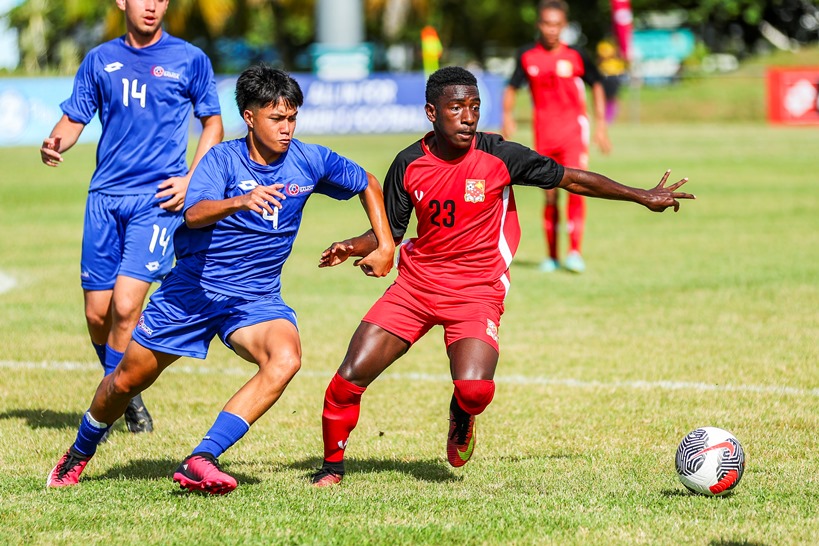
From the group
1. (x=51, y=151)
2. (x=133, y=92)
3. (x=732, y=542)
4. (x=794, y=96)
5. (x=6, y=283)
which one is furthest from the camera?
(x=794, y=96)

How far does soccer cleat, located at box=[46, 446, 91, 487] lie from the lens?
18.7 ft

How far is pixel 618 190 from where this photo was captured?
578 centimetres

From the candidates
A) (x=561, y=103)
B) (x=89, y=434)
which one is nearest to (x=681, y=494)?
(x=89, y=434)

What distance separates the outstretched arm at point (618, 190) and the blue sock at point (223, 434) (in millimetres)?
1951

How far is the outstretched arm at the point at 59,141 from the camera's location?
6.61 meters

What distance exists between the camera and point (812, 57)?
48.0 meters

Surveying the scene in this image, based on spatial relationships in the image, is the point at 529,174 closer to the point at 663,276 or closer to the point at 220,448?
the point at 220,448

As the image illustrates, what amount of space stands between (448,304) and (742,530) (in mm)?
1774

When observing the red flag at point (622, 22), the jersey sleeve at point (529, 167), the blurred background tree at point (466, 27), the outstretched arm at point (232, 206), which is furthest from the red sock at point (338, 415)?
the blurred background tree at point (466, 27)

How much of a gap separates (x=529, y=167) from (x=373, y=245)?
2.87 ft

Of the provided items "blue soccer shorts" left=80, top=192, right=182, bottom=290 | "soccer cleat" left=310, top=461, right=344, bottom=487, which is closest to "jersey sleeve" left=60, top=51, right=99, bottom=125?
"blue soccer shorts" left=80, top=192, right=182, bottom=290

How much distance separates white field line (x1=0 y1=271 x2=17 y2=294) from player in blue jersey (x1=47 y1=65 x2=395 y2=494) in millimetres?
7352

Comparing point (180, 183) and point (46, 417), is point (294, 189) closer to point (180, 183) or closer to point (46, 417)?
point (180, 183)

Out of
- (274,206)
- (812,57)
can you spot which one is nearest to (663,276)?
(274,206)
